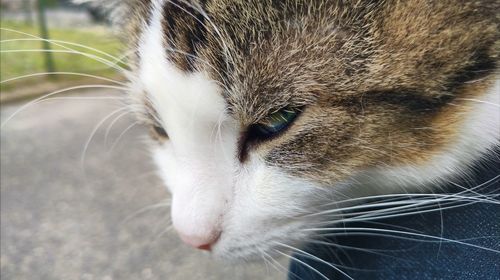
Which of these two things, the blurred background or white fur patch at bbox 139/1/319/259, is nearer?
white fur patch at bbox 139/1/319/259

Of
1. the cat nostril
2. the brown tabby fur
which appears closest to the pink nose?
the cat nostril

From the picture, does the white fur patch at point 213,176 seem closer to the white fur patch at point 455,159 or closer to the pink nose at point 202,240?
the pink nose at point 202,240

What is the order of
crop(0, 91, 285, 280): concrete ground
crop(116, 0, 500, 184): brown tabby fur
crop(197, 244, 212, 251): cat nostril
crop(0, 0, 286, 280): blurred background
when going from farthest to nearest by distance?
crop(0, 91, 285, 280): concrete ground
crop(0, 0, 286, 280): blurred background
crop(197, 244, 212, 251): cat nostril
crop(116, 0, 500, 184): brown tabby fur

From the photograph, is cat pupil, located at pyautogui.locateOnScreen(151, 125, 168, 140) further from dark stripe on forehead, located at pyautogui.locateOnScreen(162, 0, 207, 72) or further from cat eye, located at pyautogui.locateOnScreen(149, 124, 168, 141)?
dark stripe on forehead, located at pyautogui.locateOnScreen(162, 0, 207, 72)

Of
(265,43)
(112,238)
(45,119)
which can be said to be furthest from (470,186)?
(45,119)

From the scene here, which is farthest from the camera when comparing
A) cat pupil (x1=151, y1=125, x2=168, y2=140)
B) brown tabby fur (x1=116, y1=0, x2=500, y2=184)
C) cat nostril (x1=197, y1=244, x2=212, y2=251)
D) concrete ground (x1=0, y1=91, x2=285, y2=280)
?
concrete ground (x1=0, y1=91, x2=285, y2=280)

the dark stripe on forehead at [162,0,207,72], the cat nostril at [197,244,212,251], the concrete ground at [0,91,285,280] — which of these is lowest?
the concrete ground at [0,91,285,280]

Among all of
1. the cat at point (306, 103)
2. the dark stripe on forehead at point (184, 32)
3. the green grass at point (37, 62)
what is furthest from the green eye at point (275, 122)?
the green grass at point (37, 62)

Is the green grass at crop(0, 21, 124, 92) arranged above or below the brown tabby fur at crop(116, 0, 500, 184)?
below
